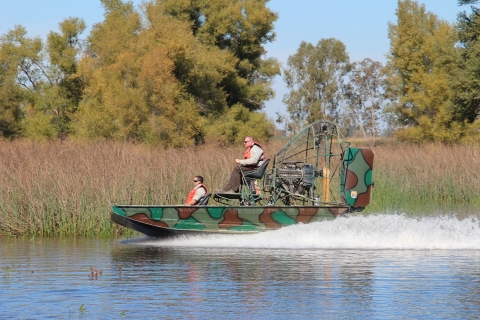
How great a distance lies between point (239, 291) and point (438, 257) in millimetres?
4719

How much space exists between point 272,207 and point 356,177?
1741 mm

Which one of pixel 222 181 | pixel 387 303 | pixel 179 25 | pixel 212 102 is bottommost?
pixel 387 303

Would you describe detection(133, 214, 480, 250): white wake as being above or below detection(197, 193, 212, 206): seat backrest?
below

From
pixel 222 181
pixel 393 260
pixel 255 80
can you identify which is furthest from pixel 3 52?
pixel 393 260

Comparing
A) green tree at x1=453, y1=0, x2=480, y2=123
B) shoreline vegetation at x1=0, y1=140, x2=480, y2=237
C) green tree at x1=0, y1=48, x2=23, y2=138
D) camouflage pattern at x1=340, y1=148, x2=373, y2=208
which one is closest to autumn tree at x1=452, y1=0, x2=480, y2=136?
green tree at x1=453, y1=0, x2=480, y2=123

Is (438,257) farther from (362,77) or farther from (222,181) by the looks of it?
(362,77)

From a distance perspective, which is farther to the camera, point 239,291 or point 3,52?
point 3,52

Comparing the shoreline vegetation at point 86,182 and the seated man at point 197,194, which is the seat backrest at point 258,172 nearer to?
the seated man at point 197,194

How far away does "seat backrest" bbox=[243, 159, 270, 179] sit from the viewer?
16281mm

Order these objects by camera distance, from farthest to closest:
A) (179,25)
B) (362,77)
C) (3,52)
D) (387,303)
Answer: (362,77)
(3,52)
(179,25)
(387,303)

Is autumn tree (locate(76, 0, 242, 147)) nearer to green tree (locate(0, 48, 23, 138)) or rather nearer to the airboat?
green tree (locate(0, 48, 23, 138))

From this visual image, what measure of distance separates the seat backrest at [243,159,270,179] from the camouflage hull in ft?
2.43

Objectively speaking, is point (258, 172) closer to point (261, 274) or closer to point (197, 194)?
point (197, 194)

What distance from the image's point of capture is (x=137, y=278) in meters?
12.1
